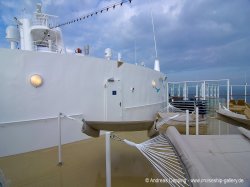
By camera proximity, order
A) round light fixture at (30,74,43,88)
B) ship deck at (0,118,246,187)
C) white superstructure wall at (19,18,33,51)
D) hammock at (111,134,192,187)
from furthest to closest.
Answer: white superstructure wall at (19,18,33,51) < round light fixture at (30,74,43,88) < ship deck at (0,118,246,187) < hammock at (111,134,192,187)

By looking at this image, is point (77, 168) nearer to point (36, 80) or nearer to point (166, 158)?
point (166, 158)

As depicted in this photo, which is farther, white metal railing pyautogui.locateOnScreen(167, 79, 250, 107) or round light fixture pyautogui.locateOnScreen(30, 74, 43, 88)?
white metal railing pyautogui.locateOnScreen(167, 79, 250, 107)

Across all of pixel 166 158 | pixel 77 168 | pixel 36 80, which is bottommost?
pixel 77 168

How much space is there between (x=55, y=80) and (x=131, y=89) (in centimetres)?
265

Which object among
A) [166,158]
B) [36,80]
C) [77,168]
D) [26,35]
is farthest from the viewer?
[26,35]

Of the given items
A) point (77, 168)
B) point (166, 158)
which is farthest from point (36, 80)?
point (166, 158)

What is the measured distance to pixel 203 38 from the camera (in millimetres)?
10719

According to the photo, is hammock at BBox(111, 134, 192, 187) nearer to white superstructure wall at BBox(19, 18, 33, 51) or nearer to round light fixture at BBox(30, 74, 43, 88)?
round light fixture at BBox(30, 74, 43, 88)

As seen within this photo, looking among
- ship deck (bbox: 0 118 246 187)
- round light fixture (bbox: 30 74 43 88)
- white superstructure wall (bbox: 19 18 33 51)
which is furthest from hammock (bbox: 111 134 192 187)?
white superstructure wall (bbox: 19 18 33 51)

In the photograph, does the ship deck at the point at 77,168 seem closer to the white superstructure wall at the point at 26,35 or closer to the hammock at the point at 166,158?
the hammock at the point at 166,158

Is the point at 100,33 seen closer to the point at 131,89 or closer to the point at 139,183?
the point at 131,89

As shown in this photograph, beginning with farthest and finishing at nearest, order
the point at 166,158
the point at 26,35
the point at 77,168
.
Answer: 1. the point at 26,35
2. the point at 77,168
3. the point at 166,158

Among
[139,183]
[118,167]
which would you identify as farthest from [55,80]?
[139,183]

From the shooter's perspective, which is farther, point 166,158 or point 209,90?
point 209,90
